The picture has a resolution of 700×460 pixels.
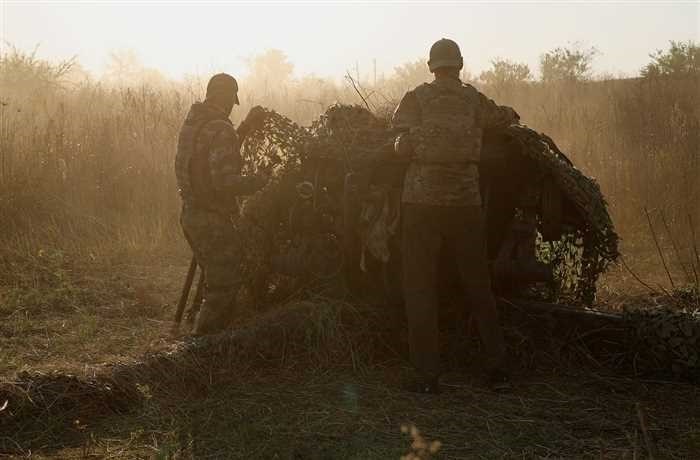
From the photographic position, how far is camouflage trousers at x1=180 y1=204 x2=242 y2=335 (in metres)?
6.66

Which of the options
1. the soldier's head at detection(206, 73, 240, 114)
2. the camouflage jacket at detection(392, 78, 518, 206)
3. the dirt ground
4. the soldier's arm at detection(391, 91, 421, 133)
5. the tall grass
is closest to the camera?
the dirt ground

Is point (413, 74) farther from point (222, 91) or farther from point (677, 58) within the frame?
point (222, 91)

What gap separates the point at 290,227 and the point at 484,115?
195cm

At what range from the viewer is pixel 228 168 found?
6461 mm

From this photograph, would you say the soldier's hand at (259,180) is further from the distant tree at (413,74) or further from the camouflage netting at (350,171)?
the distant tree at (413,74)

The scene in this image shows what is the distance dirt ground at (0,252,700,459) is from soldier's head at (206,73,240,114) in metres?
2.07

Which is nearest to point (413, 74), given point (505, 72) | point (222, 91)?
point (505, 72)

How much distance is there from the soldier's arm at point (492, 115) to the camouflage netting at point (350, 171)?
0.09m

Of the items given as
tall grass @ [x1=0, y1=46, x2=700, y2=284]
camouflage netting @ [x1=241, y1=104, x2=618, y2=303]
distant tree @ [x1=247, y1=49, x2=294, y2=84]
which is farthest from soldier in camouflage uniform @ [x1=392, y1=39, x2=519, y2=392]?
distant tree @ [x1=247, y1=49, x2=294, y2=84]

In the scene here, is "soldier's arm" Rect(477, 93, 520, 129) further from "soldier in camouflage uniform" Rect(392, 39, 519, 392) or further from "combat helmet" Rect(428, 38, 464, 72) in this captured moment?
"combat helmet" Rect(428, 38, 464, 72)

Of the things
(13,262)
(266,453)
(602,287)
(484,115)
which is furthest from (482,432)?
(13,262)

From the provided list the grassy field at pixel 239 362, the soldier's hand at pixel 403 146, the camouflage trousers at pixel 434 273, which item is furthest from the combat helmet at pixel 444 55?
the grassy field at pixel 239 362

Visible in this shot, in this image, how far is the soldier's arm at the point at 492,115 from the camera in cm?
578

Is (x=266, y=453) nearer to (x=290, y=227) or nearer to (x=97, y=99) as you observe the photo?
(x=290, y=227)
